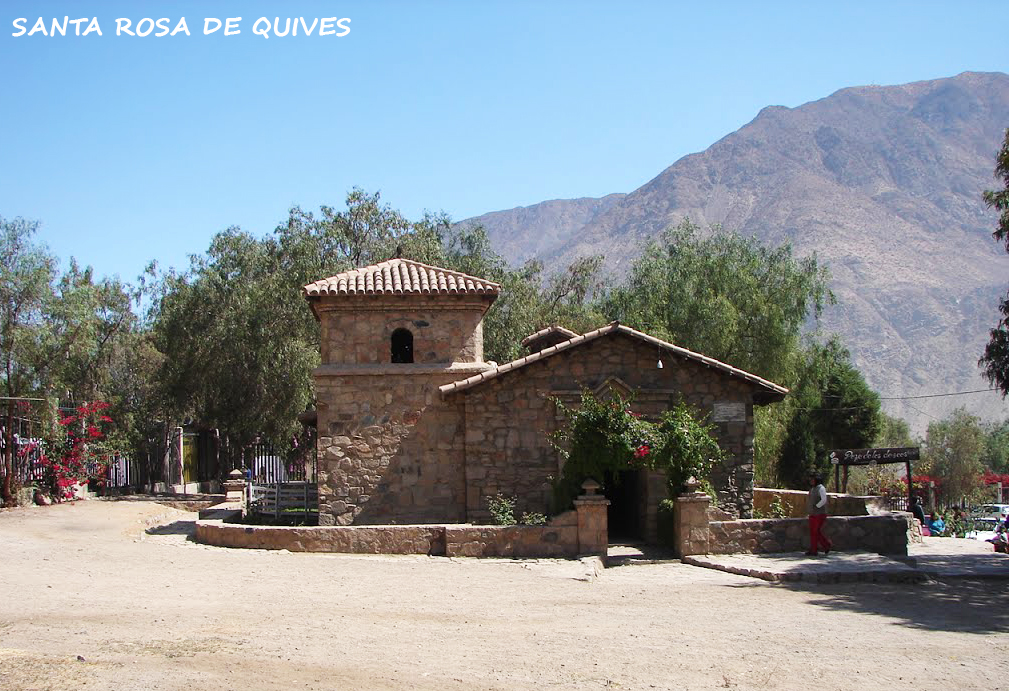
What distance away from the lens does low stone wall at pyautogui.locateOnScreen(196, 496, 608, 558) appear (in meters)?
16.6

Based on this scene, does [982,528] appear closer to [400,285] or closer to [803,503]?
[803,503]

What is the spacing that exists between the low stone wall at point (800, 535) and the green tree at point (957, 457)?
139ft

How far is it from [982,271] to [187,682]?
138612 mm

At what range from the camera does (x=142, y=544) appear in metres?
18.8

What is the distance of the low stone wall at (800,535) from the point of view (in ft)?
55.2

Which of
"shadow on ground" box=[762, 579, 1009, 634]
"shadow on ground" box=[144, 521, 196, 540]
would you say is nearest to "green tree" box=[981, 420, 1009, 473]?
"shadow on ground" box=[762, 579, 1009, 634]

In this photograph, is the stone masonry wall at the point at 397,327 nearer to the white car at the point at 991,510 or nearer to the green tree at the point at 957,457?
the white car at the point at 991,510

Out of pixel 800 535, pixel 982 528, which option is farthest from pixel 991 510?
pixel 800 535

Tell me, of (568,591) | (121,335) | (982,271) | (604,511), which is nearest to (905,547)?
(604,511)

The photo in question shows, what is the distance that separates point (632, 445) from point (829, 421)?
28326mm

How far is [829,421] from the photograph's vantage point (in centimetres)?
4250

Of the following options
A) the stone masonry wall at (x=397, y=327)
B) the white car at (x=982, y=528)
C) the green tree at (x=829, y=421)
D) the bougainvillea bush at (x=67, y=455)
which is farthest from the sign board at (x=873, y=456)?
the bougainvillea bush at (x=67, y=455)

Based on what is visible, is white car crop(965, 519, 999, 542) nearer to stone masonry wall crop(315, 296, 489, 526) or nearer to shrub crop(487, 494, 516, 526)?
shrub crop(487, 494, 516, 526)

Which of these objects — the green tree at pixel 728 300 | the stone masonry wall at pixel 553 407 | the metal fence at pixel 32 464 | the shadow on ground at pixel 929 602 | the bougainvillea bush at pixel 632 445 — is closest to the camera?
the shadow on ground at pixel 929 602
